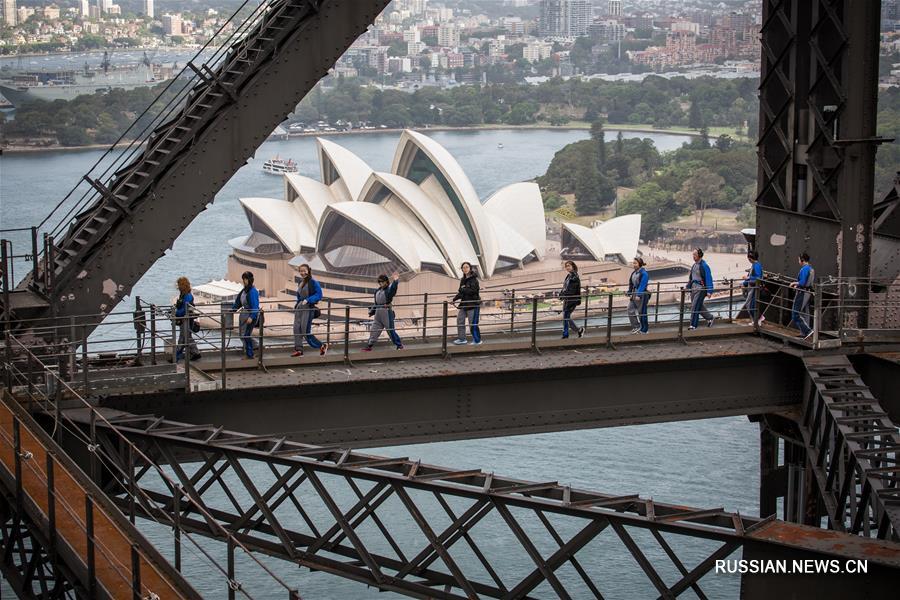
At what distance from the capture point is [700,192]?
110 m

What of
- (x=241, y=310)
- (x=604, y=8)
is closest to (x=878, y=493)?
(x=241, y=310)

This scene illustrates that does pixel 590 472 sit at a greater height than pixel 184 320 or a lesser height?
lesser

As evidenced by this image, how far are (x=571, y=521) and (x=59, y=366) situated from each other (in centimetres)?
2292

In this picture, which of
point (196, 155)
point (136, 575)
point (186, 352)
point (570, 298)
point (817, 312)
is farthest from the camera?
point (570, 298)

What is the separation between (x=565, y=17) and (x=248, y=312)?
6759 inches

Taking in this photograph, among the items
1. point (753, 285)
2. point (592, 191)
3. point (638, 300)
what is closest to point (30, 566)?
point (638, 300)

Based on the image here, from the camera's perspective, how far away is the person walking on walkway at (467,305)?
15.7 meters

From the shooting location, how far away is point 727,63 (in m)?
152

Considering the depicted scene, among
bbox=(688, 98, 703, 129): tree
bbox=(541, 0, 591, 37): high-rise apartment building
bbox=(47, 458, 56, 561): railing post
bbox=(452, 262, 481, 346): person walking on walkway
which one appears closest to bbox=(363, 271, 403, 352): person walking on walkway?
bbox=(452, 262, 481, 346): person walking on walkway

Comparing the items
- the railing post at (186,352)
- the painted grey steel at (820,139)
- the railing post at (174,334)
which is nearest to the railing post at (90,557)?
the railing post at (186,352)

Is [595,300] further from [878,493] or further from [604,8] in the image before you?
[604,8]

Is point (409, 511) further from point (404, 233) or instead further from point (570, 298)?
point (404, 233)

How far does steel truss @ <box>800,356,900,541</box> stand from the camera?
1198cm

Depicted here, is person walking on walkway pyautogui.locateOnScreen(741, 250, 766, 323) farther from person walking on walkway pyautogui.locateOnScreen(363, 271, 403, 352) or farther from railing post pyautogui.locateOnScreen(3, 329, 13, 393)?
railing post pyautogui.locateOnScreen(3, 329, 13, 393)
